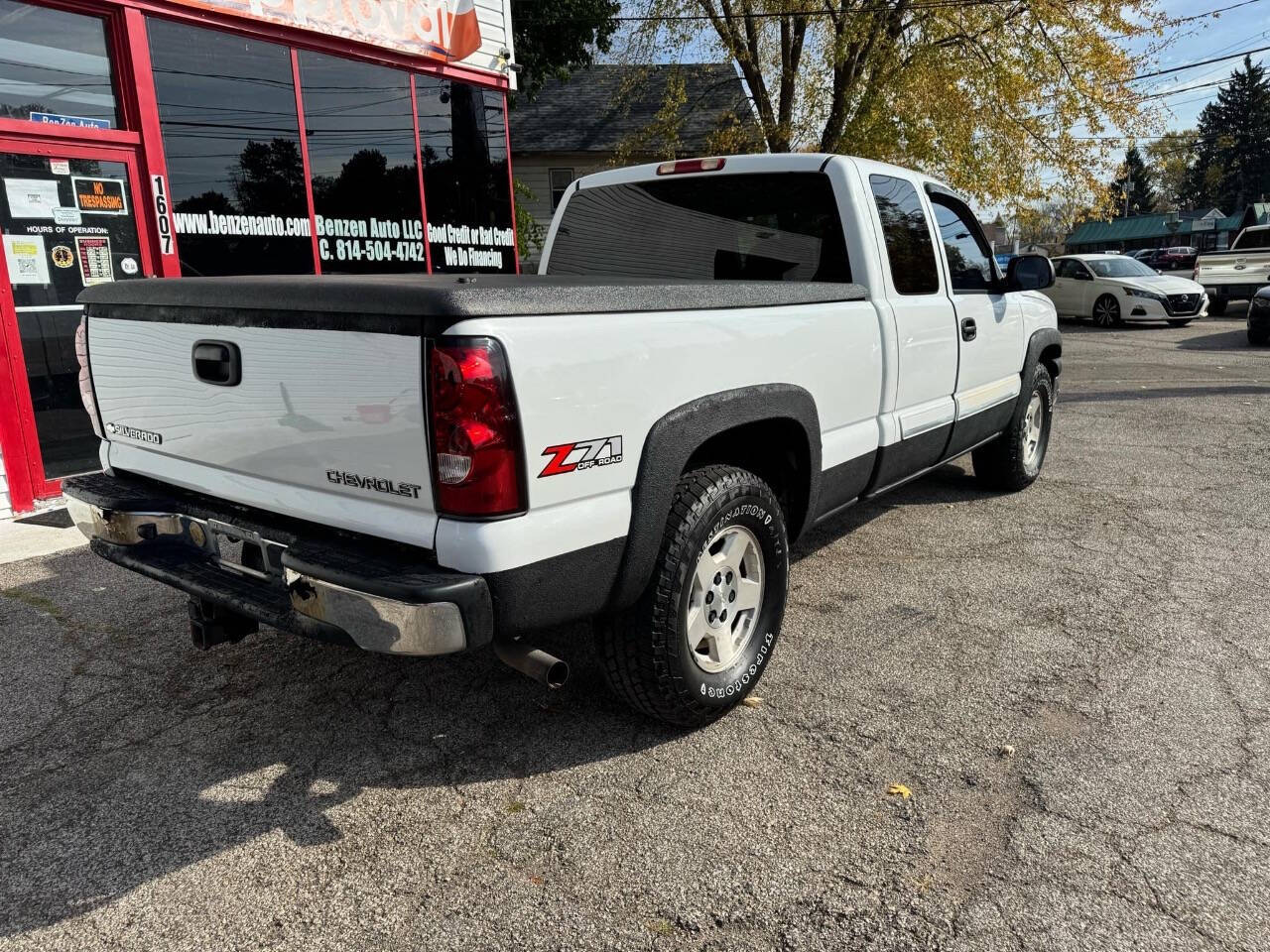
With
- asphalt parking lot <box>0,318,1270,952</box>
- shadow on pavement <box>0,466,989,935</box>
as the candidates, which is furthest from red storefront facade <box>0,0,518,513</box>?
shadow on pavement <box>0,466,989,935</box>

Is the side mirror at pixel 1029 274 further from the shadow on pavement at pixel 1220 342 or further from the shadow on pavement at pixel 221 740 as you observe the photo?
the shadow on pavement at pixel 1220 342

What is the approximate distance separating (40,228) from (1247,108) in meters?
97.4

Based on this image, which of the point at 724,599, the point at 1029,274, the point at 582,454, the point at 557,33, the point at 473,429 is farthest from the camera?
the point at 557,33

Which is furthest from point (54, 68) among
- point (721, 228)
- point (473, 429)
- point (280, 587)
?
point (473, 429)

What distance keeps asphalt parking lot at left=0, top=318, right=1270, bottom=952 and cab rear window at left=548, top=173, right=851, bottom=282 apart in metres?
1.58

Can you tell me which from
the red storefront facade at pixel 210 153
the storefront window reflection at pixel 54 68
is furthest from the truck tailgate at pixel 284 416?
the storefront window reflection at pixel 54 68

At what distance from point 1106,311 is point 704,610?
18.8 m

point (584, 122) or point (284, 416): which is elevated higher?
point (584, 122)

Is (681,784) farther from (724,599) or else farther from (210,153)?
(210,153)

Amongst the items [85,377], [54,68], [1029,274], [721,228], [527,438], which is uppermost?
[54,68]

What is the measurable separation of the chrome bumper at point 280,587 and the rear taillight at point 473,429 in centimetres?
28

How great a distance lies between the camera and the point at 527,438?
2240 millimetres

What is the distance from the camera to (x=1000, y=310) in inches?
202

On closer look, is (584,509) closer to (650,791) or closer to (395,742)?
(650,791)
